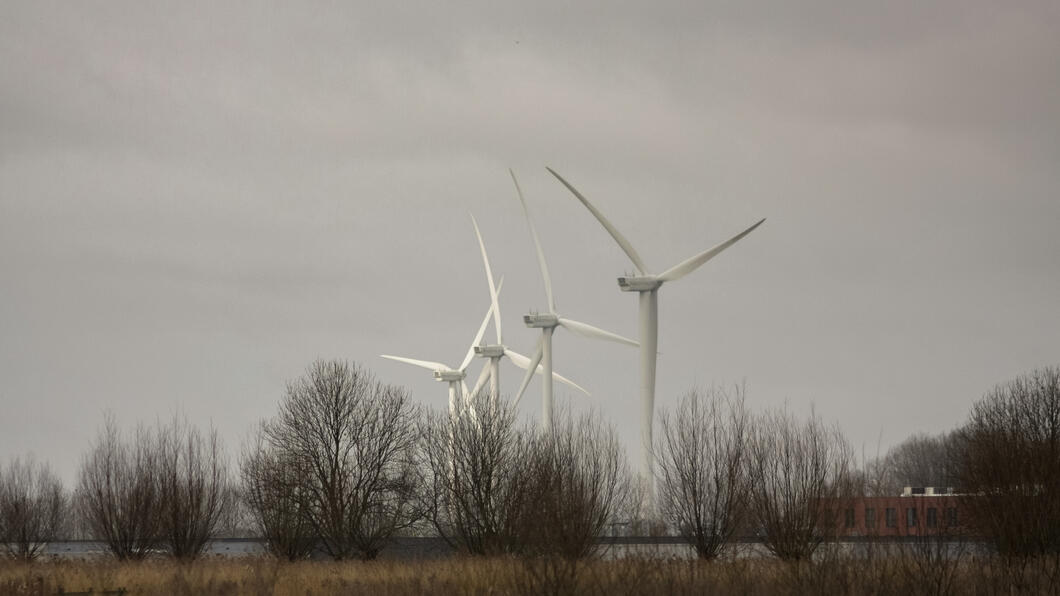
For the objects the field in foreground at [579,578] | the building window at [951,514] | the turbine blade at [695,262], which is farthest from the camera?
the turbine blade at [695,262]

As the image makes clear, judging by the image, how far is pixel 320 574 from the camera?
36594 mm

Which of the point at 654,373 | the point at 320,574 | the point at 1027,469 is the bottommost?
the point at 320,574

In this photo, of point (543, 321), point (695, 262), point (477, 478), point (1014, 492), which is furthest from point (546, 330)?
point (1014, 492)

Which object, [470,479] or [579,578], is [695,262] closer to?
[470,479]

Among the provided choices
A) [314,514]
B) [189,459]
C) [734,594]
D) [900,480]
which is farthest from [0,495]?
[900,480]

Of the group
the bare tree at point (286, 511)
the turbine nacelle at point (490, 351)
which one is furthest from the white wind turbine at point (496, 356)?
the bare tree at point (286, 511)

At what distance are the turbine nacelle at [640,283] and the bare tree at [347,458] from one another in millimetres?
19349

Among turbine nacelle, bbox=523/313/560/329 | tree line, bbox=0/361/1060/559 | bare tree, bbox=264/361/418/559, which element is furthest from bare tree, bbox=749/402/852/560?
turbine nacelle, bbox=523/313/560/329

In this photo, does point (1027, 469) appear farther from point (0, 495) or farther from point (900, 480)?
point (900, 480)

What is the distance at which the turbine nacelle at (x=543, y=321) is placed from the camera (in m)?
79.7

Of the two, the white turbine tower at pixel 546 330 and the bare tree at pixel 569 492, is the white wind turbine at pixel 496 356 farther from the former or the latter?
the bare tree at pixel 569 492

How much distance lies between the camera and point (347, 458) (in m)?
52.8

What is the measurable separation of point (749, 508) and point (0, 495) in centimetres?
4776

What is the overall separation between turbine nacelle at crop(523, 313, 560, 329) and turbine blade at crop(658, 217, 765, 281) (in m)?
13.2
